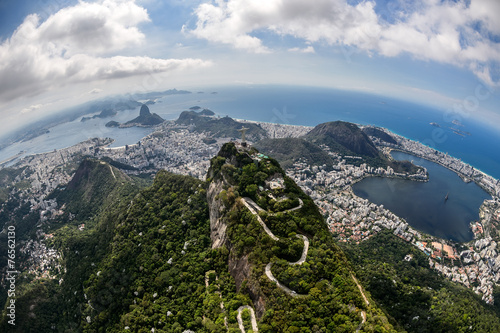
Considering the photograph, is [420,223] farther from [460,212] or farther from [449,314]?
[449,314]

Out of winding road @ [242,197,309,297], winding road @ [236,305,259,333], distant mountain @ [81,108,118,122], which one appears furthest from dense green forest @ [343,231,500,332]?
distant mountain @ [81,108,118,122]

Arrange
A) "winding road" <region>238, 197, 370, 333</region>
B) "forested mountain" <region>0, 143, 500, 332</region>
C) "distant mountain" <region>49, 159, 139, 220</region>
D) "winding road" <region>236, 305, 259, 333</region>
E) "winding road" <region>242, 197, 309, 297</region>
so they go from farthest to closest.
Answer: "distant mountain" <region>49, 159, 139, 220</region>, "winding road" <region>242, 197, 309, 297</region>, "forested mountain" <region>0, 143, 500, 332</region>, "winding road" <region>238, 197, 370, 333</region>, "winding road" <region>236, 305, 259, 333</region>

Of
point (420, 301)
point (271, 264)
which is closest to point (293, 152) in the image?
point (420, 301)

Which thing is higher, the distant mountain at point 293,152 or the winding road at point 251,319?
the winding road at point 251,319

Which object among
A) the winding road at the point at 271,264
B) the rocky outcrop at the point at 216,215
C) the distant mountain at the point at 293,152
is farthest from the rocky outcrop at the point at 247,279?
the distant mountain at the point at 293,152

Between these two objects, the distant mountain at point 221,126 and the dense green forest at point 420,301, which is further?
the distant mountain at point 221,126

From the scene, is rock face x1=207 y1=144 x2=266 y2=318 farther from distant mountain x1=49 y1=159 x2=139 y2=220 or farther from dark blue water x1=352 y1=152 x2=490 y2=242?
dark blue water x1=352 y1=152 x2=490 y2=242

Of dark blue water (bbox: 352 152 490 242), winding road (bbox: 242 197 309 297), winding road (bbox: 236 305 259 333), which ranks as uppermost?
winding road (bbox: 242 197 309 297)

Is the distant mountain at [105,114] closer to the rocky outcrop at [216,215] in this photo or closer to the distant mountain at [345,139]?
the distant mountain at [345,139]
